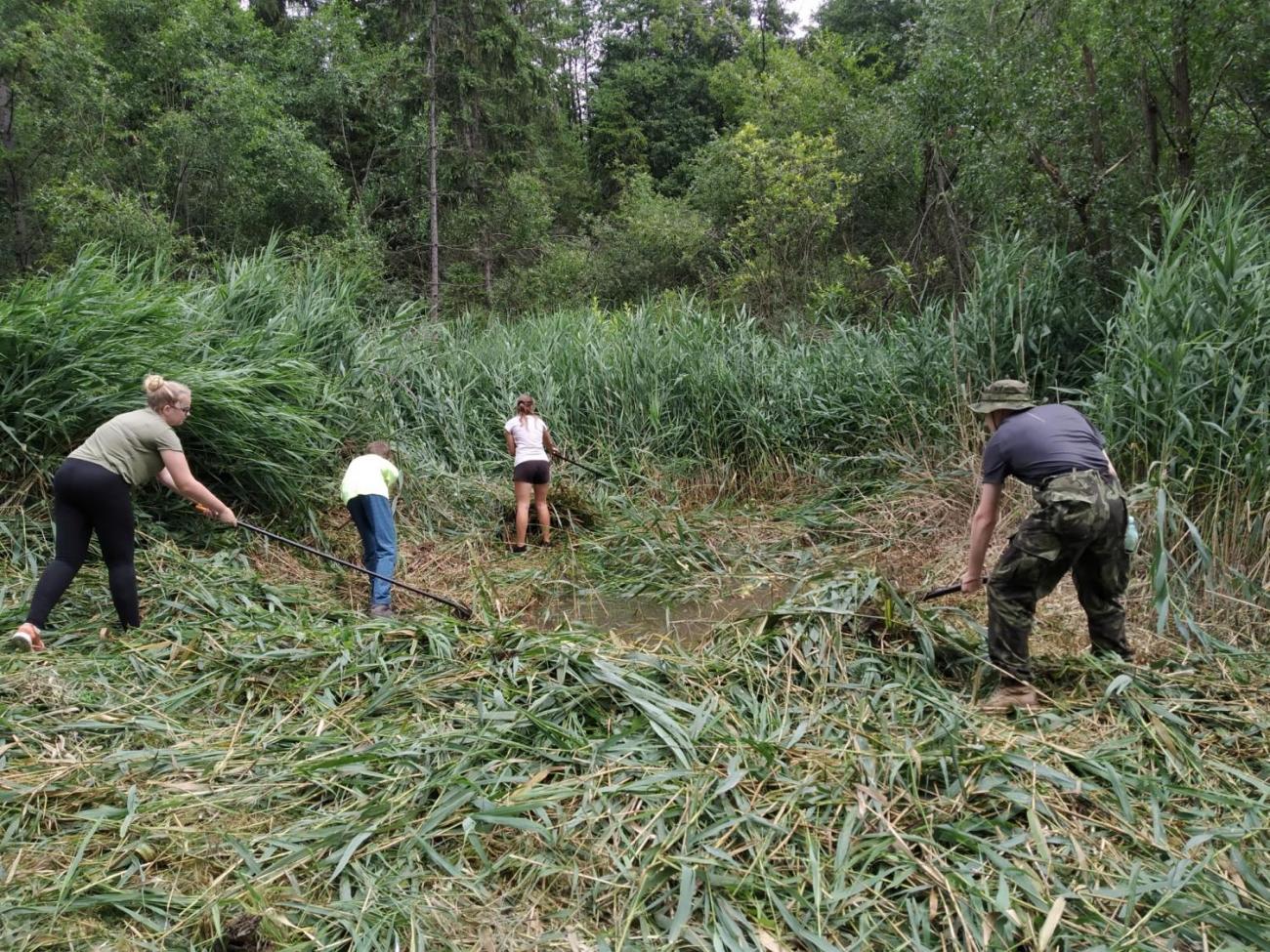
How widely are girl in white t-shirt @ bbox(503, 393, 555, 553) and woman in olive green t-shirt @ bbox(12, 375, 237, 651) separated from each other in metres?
2.54

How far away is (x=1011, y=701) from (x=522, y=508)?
398 centimetres

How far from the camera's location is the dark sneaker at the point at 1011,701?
11.0 feet

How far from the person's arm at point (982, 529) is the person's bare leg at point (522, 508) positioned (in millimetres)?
3673

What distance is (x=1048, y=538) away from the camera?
11.2ft

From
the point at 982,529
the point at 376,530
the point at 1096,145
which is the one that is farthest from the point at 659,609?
the point at 1096,145

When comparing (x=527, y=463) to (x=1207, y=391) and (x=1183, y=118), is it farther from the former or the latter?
(x=1183, y=118)

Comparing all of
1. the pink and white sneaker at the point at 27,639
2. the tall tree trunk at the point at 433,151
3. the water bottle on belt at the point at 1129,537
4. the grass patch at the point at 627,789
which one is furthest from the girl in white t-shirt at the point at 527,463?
the tall tree trunk at the point at 433,151

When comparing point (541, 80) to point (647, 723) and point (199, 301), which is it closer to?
point (199, 301)

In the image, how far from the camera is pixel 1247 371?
432cm

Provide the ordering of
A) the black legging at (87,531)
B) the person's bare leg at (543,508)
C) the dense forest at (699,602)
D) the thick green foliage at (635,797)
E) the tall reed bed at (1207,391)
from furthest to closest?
the person's bare leg at (543,508) < the tall reed bed at (1207,391) < the black legging at (87,531) < the dense forest at (699,602) < the thick green foliage at (635,797)

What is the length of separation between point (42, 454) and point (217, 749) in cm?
320

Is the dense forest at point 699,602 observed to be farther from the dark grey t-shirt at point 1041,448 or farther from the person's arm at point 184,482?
the dark grey t-shirt at point 1041,448

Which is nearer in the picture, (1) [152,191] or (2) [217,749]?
(2) [217,749]

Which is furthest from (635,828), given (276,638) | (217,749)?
(276,638)
